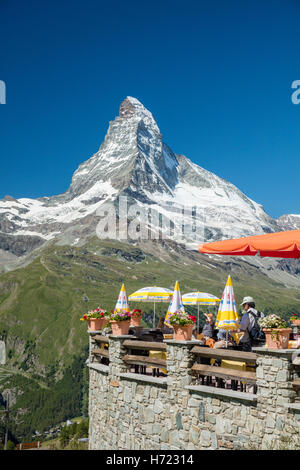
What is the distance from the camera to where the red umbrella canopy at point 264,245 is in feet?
35.1

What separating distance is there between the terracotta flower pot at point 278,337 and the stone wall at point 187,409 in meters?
0.17

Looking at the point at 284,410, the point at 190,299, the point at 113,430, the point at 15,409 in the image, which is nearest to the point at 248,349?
the point at 284,410

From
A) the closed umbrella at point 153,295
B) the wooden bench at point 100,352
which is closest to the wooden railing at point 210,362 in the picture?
the wooden bench at point 100,352

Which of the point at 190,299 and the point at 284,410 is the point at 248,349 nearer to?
the point at 284,410

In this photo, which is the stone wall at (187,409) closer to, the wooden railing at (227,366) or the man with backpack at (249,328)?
the wooden railing at (227,366)

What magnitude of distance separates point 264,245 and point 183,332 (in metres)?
2.87

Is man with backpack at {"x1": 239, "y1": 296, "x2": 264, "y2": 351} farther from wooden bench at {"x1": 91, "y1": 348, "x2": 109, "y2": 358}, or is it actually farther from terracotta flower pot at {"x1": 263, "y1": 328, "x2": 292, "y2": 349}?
wooden bench at {"x1": 91, "y1": 348, "x2": 109, "y2": 358}

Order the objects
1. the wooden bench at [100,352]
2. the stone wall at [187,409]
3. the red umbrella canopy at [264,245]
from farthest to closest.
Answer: the wooden bench at [100,352] → the red umbrella canopy at [264,245] → the stone wall at [187,409]

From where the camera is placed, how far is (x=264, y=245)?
441 inches

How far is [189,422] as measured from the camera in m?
10.6

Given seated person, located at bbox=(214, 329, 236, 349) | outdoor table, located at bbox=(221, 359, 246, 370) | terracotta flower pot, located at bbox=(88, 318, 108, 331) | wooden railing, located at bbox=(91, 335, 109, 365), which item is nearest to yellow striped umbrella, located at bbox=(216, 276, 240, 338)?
seated person, located at bbox=(214, 329, 236, 349)
